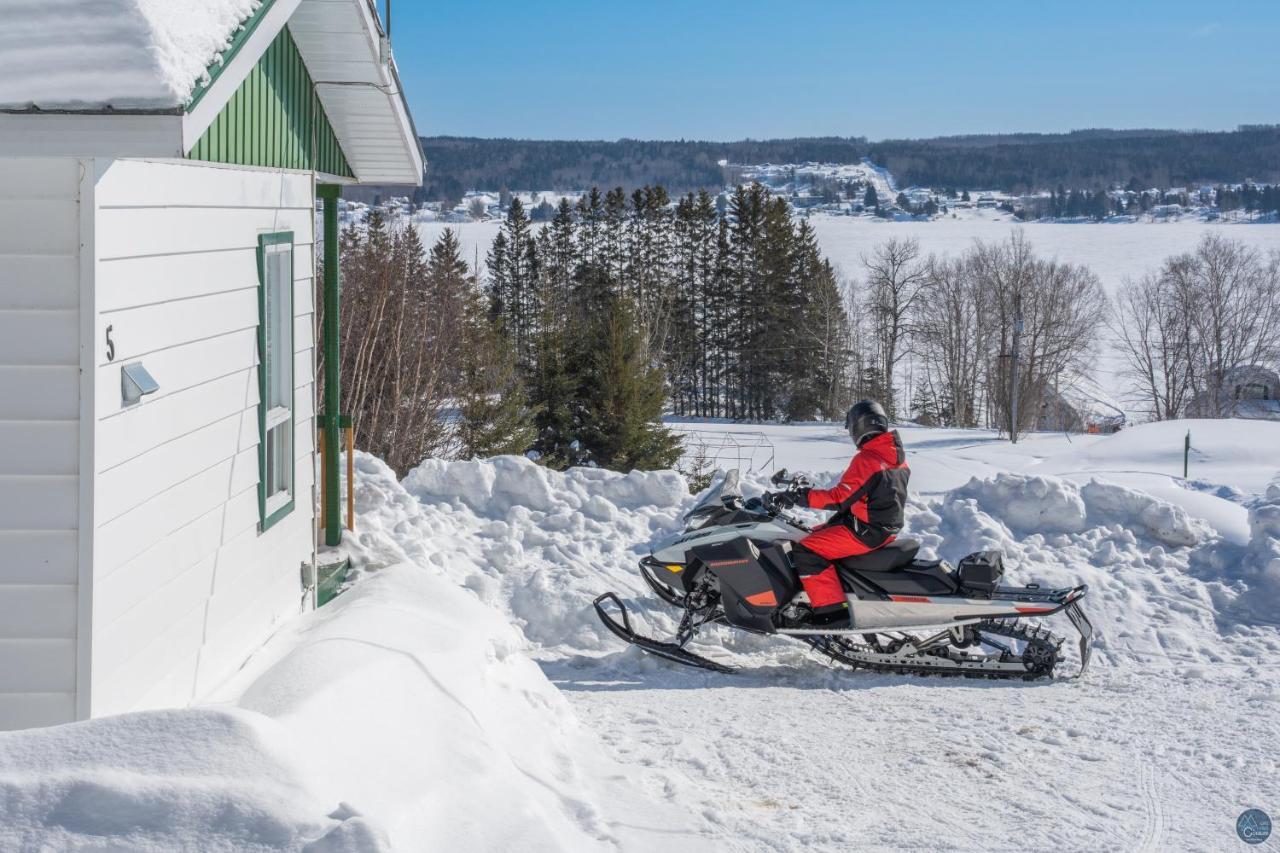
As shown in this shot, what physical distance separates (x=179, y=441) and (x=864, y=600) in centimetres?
405

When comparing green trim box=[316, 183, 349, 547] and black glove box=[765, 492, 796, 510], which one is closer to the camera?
black glove box=[765, 492, 796, 510]

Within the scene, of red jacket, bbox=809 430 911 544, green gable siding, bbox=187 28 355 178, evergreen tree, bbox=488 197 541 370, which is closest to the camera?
green gable siding, bbox=187 28 355 178

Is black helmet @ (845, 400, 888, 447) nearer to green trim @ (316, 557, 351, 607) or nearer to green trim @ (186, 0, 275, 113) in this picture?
green trim @ (316, 557, 351, 607)

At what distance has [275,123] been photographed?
6.54m

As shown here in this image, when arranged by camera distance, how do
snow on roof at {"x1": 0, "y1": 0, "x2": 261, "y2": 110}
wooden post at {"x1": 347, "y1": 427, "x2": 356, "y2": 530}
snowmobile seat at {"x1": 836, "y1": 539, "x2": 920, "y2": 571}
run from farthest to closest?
wooden post at {"x1": 347, "y1": 427, "x2": 356, "y2": 530} < snowmobile seat at {"x1": 836, "y1": 539, "x2": 920, "y2": 571} < snow on roof at {"x1": 0, "y1": 0, "x2": 261, "y2": 110}

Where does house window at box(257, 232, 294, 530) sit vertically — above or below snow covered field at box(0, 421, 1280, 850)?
above

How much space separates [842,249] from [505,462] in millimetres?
126748

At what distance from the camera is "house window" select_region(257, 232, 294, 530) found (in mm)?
6250

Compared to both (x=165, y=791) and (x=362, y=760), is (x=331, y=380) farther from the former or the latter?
(x=165, y=791)

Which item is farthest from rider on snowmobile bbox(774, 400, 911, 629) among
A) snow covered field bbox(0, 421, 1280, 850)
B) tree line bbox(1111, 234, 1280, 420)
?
tree line bbox(1111, 234, 1280, 420)

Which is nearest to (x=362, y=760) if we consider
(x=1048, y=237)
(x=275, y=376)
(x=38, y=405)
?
(x=38, y=405)

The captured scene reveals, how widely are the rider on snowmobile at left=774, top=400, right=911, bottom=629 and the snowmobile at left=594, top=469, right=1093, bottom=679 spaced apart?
7 centimetres

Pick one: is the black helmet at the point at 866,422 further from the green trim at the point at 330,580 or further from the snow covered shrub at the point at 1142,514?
the snow covered shrub at the point at 1142,514

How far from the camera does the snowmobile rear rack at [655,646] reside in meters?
7.43
